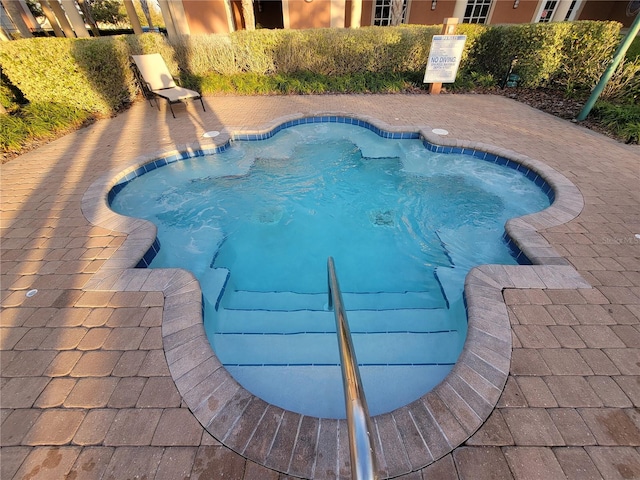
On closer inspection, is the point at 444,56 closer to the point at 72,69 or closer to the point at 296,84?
the point at 296,84

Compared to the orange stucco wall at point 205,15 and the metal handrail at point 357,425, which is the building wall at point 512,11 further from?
the metal handrail at point 357,425

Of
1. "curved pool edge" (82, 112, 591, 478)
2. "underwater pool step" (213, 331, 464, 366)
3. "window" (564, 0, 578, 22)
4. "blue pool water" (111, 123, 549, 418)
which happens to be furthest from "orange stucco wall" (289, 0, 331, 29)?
"underwater pool step" (213, 331, 464, 366)

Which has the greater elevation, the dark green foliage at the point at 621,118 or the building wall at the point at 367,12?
the building wall at the point at 367,12

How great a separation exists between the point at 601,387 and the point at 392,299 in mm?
1822

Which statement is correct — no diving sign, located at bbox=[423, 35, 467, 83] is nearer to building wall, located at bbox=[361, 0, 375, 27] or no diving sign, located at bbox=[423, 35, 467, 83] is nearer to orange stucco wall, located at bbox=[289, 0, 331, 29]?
orange stucco wall, located at bbox=[289, 0, 331, 29]

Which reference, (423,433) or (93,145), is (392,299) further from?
(93,145)

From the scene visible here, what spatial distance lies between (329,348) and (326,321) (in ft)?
1.16

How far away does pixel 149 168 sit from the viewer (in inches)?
205

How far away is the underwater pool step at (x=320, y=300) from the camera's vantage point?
321cm

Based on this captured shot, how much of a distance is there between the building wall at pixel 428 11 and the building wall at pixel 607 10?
727 cm

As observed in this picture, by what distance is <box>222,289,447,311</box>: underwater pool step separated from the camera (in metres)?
3.21

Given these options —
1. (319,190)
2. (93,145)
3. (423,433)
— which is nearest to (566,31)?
(319,190)

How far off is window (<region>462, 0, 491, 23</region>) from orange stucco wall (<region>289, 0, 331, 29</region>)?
7.07 metres

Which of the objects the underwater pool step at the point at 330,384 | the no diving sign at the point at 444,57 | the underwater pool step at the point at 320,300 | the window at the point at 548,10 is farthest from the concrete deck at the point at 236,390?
the window at the point at 548,10
